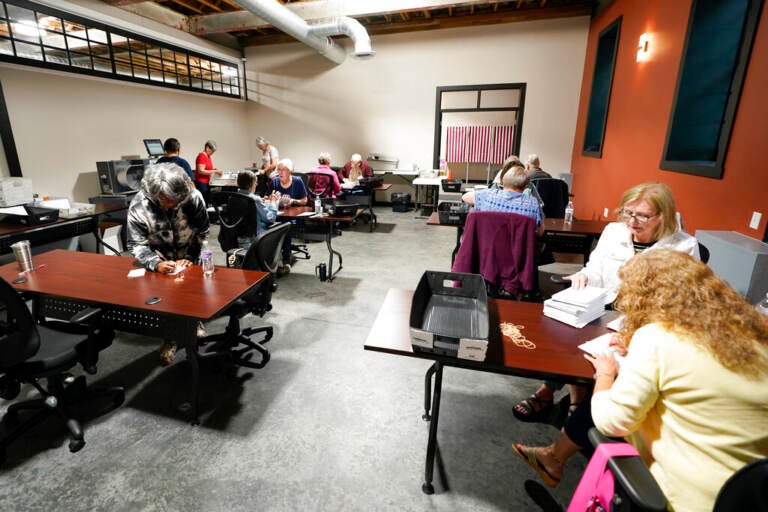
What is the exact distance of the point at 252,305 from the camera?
2416 millimetres

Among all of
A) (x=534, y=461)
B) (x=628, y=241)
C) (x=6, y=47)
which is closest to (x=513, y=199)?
(x=628, y=241)

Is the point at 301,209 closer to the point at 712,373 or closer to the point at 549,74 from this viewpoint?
the point at 712,373

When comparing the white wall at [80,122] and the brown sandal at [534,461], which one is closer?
the brown sandal at [534,461]

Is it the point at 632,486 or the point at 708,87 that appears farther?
the point at 708,87

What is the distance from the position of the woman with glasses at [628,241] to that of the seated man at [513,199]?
2.15 ft

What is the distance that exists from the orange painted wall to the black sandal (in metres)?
1.90

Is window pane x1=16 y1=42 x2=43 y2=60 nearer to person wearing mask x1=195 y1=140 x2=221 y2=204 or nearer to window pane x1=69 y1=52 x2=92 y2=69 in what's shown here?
window pane x1=69 y1=52 x2=92 y2=69

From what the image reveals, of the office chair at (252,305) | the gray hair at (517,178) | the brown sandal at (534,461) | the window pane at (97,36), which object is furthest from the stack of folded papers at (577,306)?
the window pane at (97,36)

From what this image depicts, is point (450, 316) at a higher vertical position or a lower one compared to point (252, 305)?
higher

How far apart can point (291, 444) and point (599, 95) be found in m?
6.96

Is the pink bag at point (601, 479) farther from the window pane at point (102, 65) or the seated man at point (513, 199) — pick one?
the window pane at point (102, 65)

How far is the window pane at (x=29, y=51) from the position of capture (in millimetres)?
4281

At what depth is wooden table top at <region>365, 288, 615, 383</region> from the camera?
1273 millimetres

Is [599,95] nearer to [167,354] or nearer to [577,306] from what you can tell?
[577,306]
